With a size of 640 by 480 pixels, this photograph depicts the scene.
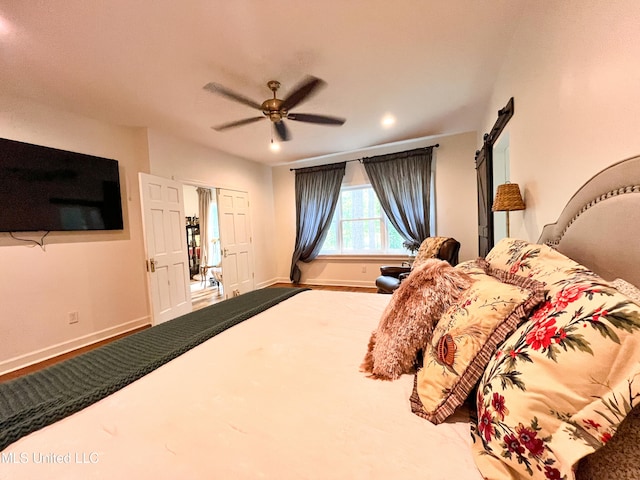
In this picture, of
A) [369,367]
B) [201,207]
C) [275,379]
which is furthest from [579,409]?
[201,207]

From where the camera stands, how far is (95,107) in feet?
9.11

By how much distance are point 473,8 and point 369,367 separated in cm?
228

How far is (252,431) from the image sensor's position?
0.75 metres

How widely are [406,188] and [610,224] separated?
3701 mm

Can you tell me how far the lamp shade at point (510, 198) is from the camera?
192 centimetres

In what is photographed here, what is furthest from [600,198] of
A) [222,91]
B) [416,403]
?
[222,91]

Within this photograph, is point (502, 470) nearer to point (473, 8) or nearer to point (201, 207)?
point (473, 8)

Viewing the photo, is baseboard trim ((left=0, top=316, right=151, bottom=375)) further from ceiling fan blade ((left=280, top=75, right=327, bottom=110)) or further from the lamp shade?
the lamp shade

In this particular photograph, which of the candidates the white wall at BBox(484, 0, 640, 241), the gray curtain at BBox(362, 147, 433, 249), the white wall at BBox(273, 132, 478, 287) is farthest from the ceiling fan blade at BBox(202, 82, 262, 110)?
the white wall at BBox(273, 132, 478, 287)

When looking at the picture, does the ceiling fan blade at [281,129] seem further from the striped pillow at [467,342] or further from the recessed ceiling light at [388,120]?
the striped pillow at [467,342]

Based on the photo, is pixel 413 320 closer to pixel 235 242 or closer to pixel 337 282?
pixel 235 242

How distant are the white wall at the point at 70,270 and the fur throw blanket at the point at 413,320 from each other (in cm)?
337

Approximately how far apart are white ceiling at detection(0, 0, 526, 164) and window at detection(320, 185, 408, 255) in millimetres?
1939

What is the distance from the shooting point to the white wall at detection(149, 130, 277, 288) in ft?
11.6
